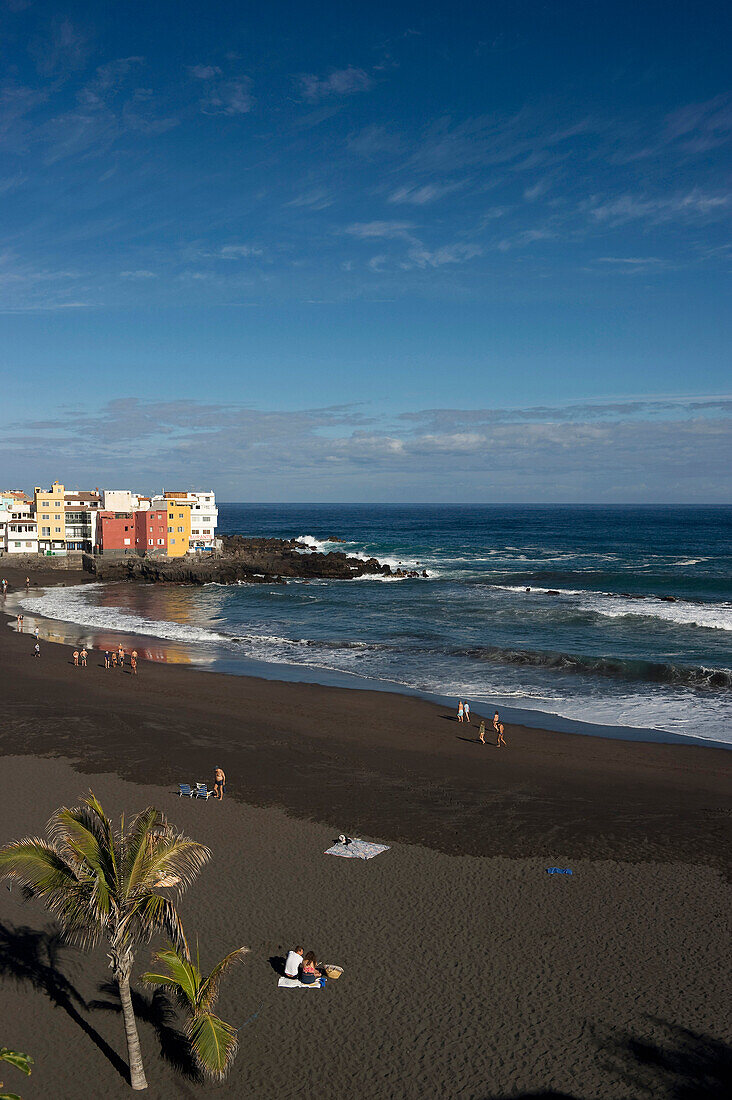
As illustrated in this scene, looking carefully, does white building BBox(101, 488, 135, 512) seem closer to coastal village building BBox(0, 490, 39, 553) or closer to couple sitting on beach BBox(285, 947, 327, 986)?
coastal village building BBox(0, 490, 39, 553)

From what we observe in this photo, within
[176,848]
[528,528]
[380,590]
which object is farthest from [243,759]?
[528,528]

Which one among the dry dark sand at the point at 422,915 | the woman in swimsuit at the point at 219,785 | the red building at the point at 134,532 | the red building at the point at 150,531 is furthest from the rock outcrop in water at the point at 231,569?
the woman in swimsuit at the point at 219,785

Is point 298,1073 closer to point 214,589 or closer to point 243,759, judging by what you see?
point 243,759

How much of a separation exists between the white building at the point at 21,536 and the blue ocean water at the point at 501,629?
877 inches

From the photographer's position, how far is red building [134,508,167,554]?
81250mm

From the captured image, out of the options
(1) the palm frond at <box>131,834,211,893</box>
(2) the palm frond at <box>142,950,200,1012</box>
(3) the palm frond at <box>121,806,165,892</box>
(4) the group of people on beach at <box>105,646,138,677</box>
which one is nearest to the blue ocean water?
(4) the group of people on beach at <box>105,646,138,677</box>

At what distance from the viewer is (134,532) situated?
269 ft

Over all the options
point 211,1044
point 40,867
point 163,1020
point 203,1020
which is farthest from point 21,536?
point 40,867

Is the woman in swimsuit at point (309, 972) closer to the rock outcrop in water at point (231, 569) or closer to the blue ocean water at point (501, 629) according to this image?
the blue ocean water at point (501, 629)

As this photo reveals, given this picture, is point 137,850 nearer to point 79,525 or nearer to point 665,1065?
point 665,1065

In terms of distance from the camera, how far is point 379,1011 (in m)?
11.3

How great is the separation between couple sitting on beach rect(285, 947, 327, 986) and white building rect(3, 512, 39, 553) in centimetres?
8471

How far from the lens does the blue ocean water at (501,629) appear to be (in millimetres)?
31922

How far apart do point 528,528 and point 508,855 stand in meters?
150
